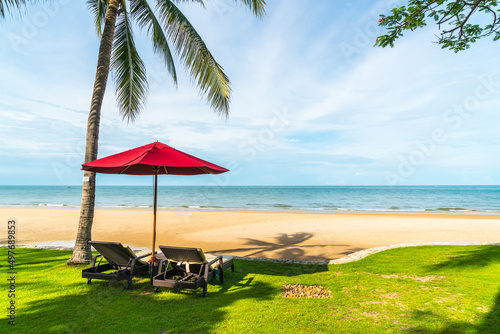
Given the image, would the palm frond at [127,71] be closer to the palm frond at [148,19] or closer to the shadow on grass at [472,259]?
the palm frond at [148,19]

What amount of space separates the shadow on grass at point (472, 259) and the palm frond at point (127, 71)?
860 cm

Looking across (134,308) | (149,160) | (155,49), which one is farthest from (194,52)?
(134,308)

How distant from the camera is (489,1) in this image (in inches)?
177

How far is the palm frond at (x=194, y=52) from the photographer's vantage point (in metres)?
7.01

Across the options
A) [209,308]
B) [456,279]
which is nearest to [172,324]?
[209,308]

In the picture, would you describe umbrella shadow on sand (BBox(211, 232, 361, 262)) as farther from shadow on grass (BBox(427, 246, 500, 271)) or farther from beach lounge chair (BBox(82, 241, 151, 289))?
beach lounge chair (BBox(82, 241, 151, 289))

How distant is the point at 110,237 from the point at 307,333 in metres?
9.46

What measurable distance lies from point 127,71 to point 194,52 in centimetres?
198

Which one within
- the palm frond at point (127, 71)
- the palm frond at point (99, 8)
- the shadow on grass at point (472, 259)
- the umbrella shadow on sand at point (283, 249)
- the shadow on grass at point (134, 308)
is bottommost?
the umbrella shadow on sand at point (283, 249)

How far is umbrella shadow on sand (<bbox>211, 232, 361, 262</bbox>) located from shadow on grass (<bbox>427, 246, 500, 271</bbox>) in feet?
7.86

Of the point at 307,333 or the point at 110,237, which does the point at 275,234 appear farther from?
the point at 307,333

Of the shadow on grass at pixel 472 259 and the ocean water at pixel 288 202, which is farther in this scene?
the ocean water at pixel 288 202

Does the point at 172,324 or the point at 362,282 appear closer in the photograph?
the point at 172,324

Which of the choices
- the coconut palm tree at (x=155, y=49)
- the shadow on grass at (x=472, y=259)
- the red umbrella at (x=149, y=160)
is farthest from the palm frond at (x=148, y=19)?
the shadow on grass at (x=472, y=259)
